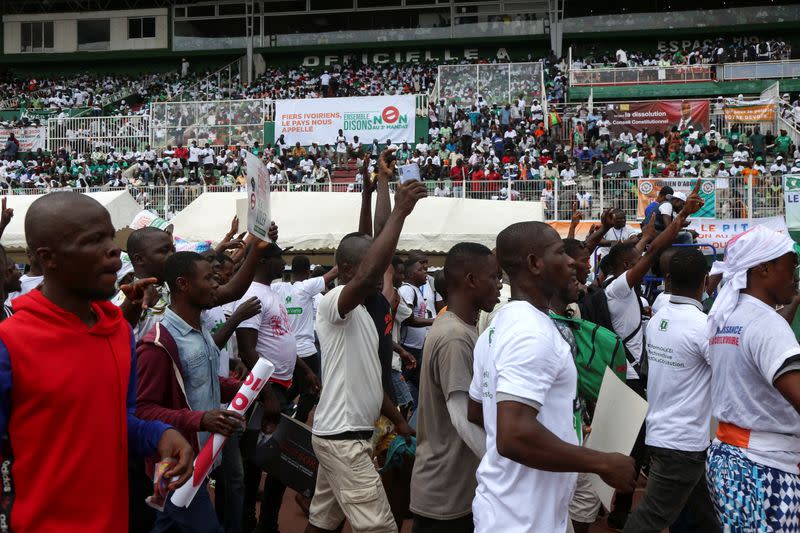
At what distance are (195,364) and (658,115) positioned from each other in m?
26.4

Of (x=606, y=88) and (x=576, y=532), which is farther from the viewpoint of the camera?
(x=606, y=88)

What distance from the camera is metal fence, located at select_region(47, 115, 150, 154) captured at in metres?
30.9

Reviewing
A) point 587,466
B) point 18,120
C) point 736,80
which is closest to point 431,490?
point 587,466

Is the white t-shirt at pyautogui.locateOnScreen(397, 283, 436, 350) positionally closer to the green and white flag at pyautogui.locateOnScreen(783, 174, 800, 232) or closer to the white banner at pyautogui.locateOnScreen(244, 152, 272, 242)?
the white banner at pyautogui.locateOnScreen(244, 152, 272, 242)

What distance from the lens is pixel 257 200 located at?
4270 millimetres

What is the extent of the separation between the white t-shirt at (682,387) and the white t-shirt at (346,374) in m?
1.40

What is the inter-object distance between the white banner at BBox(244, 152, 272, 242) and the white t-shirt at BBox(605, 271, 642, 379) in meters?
2.45

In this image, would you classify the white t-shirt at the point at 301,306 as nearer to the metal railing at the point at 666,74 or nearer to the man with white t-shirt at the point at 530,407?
the man with white t-shirt at the point at 530,407

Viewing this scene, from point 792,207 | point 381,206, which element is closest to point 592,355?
point 381,206

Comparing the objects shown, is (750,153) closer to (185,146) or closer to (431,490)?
(185,146)

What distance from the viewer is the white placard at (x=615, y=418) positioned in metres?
2.80

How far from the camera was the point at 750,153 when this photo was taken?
2502 cm

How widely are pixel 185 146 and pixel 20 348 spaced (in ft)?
95.9

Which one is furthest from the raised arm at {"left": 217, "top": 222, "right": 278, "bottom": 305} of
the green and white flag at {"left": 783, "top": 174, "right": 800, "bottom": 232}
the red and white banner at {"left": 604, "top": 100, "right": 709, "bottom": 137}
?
the red and white banner at {"left": 604, "top": 100, "right": 709, "bottom": 137}
